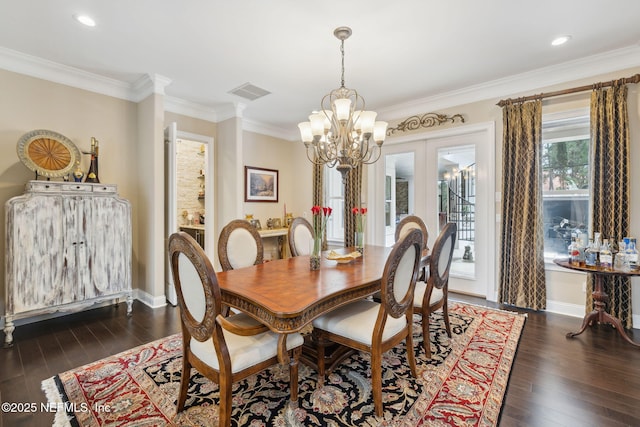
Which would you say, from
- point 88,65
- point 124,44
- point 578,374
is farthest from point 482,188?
point 88,65

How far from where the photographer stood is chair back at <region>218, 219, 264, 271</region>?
101 inches

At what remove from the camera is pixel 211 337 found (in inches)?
60.8

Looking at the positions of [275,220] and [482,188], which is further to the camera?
[275,220]

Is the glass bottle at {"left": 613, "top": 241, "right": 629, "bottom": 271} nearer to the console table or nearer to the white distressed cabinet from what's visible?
the console table

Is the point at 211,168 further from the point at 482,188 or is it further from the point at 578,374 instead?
the point at 578,374

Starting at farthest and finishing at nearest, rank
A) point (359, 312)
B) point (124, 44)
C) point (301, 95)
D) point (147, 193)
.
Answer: point (301, 95), point (147, 193), point (124, 44), point (359, 312)

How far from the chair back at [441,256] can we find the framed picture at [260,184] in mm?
3688

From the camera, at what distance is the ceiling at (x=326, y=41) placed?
91.1 inches

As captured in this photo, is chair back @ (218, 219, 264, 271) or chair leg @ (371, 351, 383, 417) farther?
chair back @ (218, 219, 264, 271)

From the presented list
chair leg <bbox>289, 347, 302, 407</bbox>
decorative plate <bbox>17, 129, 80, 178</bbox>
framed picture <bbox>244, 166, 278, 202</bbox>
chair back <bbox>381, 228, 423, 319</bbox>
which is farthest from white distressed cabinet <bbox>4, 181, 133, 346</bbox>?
chair back <bbox>381, 228, 423, 319</bbox>

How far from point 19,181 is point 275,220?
11.4ft

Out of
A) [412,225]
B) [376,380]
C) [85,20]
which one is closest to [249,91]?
[85,20]

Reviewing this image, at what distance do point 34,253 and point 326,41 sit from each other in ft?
11.0

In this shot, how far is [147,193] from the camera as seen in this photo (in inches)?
146
